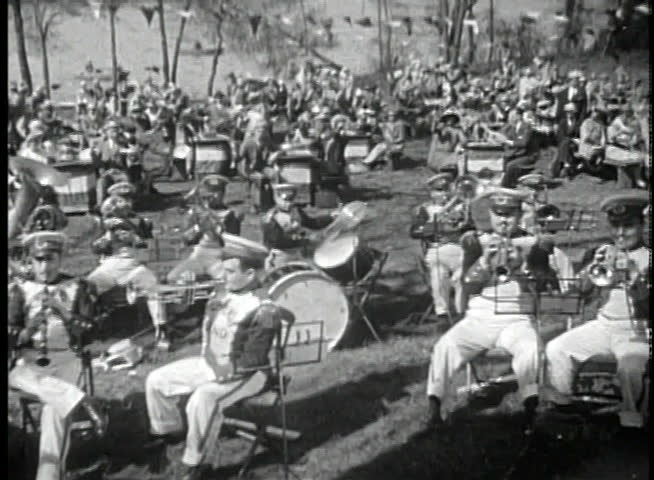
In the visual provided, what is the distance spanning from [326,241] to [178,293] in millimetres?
847

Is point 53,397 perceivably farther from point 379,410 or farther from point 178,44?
point 178,44

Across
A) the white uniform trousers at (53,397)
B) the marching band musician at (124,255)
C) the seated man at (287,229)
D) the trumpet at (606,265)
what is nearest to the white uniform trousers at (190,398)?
the marching band musician at (124,255)

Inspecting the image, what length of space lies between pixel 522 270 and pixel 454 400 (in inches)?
31.2

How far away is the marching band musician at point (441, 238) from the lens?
5176 mm

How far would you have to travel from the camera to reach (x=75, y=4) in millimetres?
4980

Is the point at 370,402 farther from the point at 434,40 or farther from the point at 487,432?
the point at 434,40

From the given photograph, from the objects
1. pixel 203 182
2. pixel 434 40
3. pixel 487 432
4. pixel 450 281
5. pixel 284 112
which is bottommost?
pixel 487 432

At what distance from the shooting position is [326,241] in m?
5.14

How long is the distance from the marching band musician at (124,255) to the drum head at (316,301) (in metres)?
0.63

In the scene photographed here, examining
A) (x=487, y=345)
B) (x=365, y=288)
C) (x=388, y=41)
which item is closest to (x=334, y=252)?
(x=365, y=288)

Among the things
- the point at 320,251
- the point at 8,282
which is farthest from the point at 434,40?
the point at 8,282

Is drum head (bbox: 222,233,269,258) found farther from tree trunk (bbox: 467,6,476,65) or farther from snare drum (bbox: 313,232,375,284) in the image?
tree trunk (bbox: 467,6,476,65)

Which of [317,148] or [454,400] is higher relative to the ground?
[317,148]

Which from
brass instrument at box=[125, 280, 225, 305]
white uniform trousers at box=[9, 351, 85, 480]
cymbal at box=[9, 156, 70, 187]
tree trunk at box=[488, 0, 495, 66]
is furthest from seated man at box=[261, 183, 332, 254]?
tree trunk at box=[488, 0, 495, 66]
